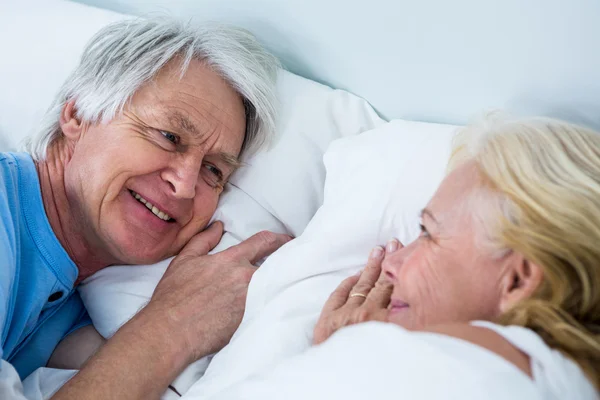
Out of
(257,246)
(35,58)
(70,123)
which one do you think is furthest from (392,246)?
(35,58)

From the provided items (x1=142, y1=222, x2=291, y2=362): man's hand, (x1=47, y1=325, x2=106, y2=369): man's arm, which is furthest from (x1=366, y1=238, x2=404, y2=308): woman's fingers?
(x1=47, y1=325, x2=106, y2=369): man's arm

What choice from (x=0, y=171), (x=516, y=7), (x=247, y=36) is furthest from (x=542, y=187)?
(x=0, y=171)

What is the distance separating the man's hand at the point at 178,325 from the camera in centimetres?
119

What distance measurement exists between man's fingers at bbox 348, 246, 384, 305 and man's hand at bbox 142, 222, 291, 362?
1.13ft

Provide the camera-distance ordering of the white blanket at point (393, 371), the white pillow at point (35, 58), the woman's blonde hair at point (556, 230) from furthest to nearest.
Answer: the white pillow at point (35, 58) → the woman's blonde hair at point (556, 230) → the white blanket at point (393, 371)

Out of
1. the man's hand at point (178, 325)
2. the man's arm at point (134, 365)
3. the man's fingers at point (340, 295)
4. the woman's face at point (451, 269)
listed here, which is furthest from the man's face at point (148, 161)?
the woman's face at point (451, 269)

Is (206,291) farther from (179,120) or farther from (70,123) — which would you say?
(70,123)

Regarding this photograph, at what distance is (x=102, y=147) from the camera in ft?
4.57

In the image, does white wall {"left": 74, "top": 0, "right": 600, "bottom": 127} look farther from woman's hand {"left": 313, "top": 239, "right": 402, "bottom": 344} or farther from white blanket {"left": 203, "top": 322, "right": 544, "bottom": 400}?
white blanket {"left": 203, "top": 322, "right": 544, "bottom": 400}

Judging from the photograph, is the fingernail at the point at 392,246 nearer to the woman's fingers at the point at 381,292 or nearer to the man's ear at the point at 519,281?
the woman's fingers at the point at 381,292

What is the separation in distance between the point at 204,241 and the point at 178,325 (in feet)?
0.85

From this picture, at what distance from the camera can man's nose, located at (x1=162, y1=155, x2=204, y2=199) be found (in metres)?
1.40

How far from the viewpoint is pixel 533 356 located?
30.0 inches

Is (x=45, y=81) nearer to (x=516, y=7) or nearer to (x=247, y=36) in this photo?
(x=247, y=36)
